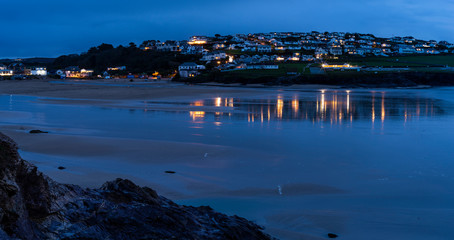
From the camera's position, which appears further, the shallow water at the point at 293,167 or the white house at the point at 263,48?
the white house at the point at 263,48

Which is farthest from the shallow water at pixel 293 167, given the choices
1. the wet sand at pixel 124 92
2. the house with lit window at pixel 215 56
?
the house with lit window at pixel 215 56

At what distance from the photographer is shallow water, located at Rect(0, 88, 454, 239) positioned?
7898mm

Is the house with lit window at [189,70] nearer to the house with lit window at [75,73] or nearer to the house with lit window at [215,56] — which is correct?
the house with lit window at [215,56]

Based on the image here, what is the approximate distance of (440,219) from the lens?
25.6ft

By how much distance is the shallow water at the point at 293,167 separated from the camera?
25.9ft

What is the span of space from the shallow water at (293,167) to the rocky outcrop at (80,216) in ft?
5.29

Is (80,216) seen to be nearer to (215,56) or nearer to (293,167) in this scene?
(293,167)

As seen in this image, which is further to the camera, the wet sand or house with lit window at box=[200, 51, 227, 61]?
house with lit window at box=[200, 51, 227, 61]

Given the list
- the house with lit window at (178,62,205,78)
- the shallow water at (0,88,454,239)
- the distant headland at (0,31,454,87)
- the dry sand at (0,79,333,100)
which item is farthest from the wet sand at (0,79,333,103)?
the house with lit window at (178,62,205,78)

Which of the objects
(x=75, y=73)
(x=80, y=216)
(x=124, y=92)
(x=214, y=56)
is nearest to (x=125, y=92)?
(x=124, y=92)

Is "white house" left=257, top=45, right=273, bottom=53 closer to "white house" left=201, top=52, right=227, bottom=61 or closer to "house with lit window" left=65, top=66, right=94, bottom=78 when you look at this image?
"white house" left=201, top=52, right=227, bottom=61

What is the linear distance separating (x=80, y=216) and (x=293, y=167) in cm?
747

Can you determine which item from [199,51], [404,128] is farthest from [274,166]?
[199,51]

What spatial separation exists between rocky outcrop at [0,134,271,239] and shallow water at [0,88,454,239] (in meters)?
1.61
